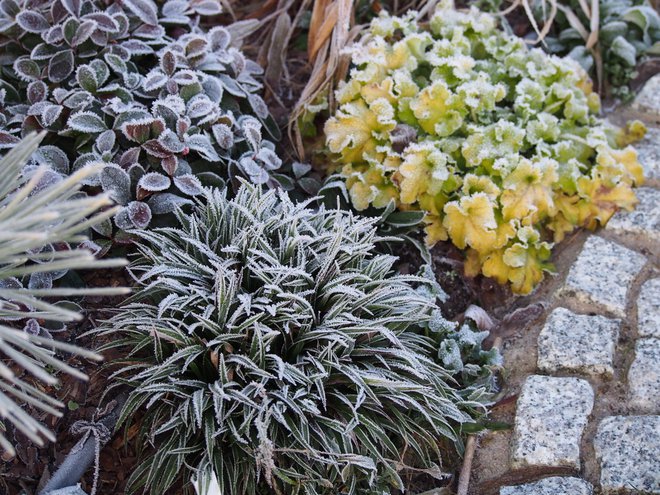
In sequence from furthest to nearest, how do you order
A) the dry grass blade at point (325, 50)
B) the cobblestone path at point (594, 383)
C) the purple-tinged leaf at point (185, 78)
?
the dry grass blade at point (325, 50), the purple-tinged leaf at point (185, 78), the cobblestone path at point (594, 383)

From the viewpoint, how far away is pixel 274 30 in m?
3.10

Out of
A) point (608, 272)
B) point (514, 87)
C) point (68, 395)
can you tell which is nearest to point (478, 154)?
point (514, 87)

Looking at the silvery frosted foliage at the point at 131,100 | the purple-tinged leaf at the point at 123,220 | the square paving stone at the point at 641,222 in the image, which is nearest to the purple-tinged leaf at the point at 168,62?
the silvery frosted foliage at the point at 131,100

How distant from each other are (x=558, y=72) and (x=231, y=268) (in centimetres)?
153

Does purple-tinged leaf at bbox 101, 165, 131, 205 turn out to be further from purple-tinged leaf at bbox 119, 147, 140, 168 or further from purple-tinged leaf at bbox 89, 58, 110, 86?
purple-tinged leaf at bbox 89, 58, 110, 86

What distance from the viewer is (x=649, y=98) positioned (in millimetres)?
3156

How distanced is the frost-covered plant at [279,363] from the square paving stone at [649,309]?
0.59 m

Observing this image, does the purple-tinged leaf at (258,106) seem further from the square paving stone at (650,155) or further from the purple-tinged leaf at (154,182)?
the square paving stone at (650,155)

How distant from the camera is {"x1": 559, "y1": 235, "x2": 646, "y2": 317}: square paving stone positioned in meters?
2.53

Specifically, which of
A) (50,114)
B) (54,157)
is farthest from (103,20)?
(54,157)

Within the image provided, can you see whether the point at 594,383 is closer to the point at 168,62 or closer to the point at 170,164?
the point at 170,164

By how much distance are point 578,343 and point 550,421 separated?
1.05ft

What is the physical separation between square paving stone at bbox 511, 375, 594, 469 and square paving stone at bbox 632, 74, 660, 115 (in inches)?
55.7

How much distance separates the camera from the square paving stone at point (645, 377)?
2.23 metres
